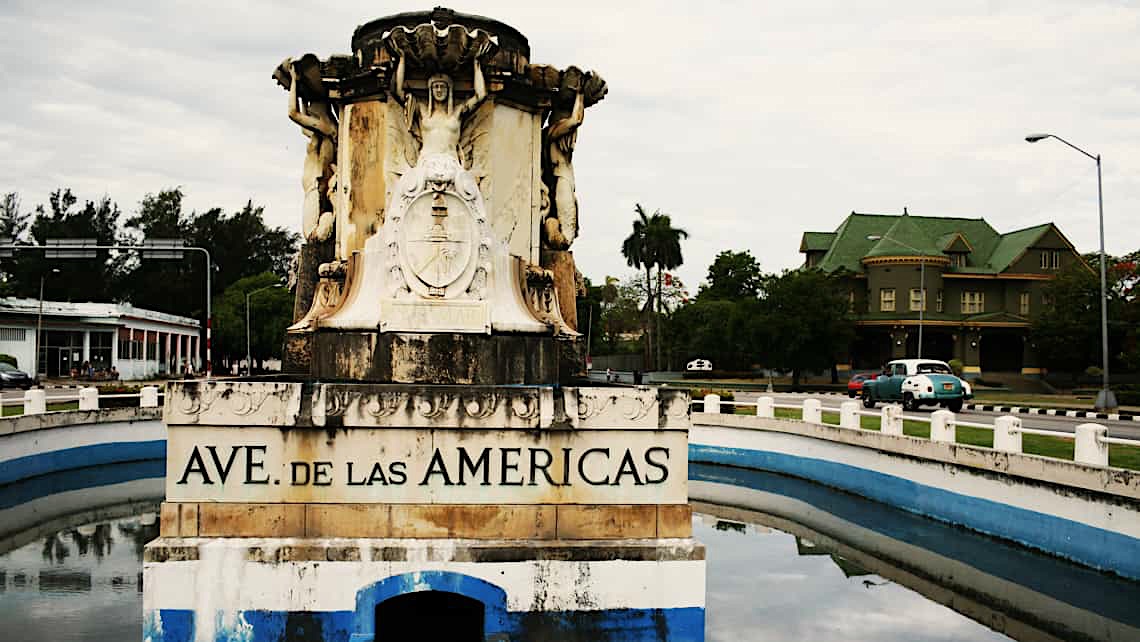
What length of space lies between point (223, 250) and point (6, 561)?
65.8 meters

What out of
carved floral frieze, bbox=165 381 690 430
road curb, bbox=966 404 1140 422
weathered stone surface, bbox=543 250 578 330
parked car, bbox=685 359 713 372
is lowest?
road curb, bbox=966 404 1140 422

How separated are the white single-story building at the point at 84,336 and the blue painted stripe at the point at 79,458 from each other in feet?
98.9

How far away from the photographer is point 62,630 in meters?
8.84

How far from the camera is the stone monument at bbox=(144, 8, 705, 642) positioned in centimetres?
710

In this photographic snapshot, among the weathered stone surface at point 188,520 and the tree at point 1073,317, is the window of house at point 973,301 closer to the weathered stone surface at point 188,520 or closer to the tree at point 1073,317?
the tree at point 1073,317

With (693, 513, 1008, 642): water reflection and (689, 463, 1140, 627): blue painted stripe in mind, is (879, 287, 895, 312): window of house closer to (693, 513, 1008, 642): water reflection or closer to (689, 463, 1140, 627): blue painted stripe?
(689, 463, 1140, 627): blue painted stripe

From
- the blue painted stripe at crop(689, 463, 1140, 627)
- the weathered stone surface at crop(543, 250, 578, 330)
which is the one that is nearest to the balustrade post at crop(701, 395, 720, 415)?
the blue painted stripe at crop(689, 463, 1140, 627)

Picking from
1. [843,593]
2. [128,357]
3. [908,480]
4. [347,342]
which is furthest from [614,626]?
Result: [128,357]

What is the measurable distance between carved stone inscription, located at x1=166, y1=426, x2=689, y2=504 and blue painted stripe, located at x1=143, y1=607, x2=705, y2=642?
2.77 feet

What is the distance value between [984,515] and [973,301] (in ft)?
154

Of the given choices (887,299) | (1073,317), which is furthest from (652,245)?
(1073,317)

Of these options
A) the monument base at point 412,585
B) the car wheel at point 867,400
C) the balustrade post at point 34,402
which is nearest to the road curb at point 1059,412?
the car wheel at point 867,400

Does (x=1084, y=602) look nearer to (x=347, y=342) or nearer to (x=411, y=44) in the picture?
(x=347, y=342)

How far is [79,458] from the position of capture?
22562 mm
